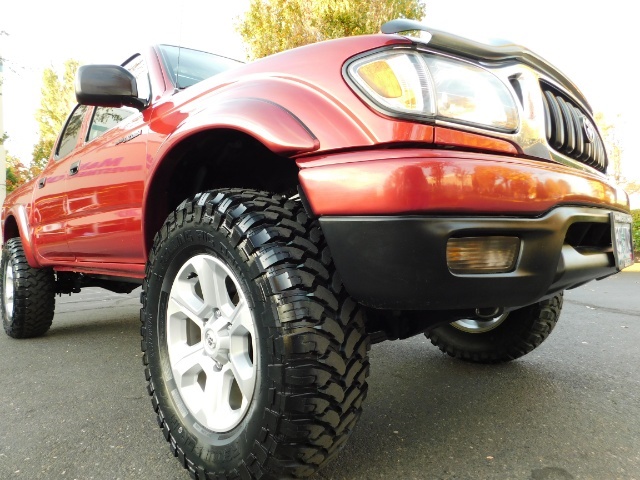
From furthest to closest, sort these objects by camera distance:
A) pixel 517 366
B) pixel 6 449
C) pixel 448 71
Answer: pixel 517 366 < pixel 6 449 < pixel 448 71

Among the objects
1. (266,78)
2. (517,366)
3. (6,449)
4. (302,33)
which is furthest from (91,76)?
(302,33)

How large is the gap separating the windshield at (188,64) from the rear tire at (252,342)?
1038mm

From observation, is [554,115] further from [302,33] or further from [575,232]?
[302,33]

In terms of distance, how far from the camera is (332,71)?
1.33m

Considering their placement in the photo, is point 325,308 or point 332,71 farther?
point 332,71

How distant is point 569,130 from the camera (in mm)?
Answer: 1604

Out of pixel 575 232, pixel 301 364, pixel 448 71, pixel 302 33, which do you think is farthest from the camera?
pixel 302 33

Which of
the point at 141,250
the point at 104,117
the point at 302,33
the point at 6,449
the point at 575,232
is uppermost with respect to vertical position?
the point at 302,33

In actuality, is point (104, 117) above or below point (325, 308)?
above

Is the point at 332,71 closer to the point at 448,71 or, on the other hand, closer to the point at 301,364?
→ the point at 448,71

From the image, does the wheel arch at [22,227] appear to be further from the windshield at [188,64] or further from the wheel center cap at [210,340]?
the wheel center cap at [210,340]

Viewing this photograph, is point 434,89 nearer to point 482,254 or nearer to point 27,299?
point 482,254

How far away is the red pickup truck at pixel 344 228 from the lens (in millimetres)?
1161

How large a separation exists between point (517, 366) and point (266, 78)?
2004 mm
